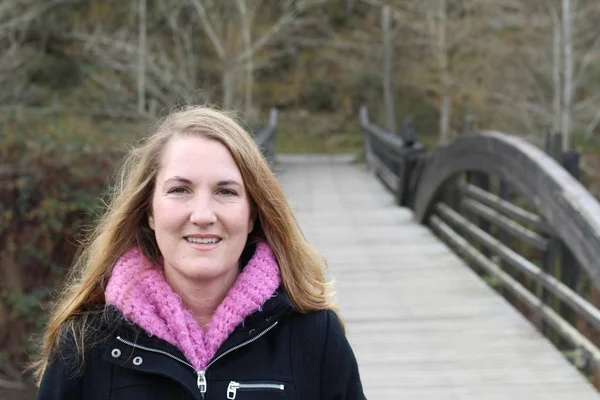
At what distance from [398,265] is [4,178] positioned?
20.5 ft

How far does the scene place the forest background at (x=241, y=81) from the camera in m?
11.0

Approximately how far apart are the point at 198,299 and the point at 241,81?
2698cm

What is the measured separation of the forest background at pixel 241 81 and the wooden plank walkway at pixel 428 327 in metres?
1.67

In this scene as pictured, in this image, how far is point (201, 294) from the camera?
1826 millimetres

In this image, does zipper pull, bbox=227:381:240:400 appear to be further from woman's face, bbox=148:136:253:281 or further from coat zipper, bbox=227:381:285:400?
woman's face, bbox=148:136:253:281

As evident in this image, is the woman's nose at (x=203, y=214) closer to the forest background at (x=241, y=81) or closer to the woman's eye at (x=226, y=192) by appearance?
the woman's eye at (x=226, y=192)

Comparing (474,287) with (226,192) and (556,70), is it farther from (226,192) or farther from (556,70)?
(556,70)

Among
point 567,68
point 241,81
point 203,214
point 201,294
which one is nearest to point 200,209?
point 203,214

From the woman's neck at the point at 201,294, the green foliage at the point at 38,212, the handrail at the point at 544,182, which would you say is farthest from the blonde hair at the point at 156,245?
the green foliage at the point at 38,212

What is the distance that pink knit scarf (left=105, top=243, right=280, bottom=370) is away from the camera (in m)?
1.72

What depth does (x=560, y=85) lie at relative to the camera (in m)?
22.0

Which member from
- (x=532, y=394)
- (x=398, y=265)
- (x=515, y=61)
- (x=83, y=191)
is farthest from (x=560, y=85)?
(x=532, y=394)

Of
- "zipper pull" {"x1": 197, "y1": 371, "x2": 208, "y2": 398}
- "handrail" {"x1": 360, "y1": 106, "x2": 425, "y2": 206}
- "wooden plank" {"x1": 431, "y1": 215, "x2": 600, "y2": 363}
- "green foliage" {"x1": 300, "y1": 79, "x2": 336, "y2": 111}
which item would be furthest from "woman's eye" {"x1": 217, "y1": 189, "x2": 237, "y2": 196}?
"green foliage" {"x1": 300, "y1": 79, "x2": 336, "y2": 111}

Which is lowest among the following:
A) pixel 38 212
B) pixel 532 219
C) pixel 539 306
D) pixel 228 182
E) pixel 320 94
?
pixel 320 94
